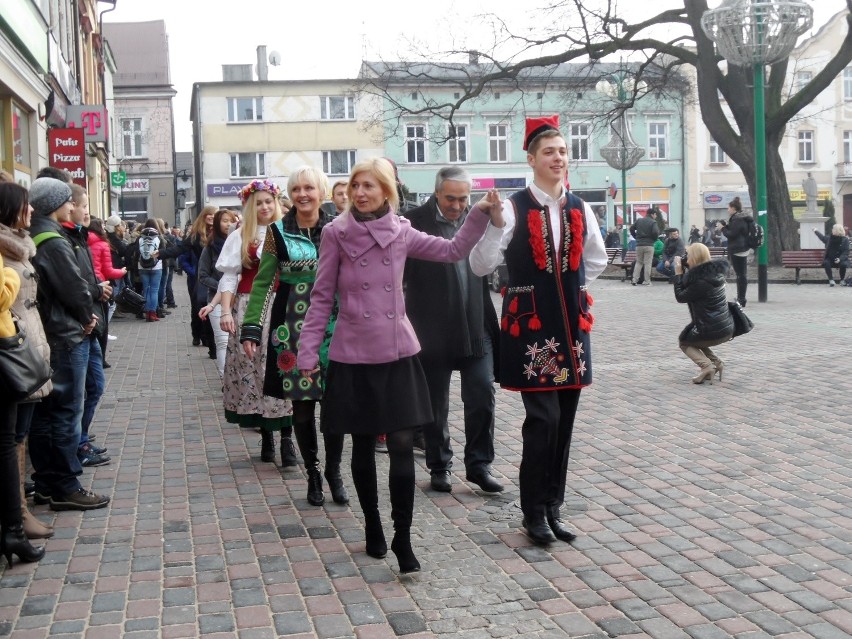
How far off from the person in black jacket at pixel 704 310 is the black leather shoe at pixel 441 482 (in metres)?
4.33

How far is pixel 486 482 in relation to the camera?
630 cm

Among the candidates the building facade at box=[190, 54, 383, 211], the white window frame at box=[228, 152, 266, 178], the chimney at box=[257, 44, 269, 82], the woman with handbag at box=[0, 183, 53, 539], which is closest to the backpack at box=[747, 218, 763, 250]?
the woman with handbag at box=[0, 183, 53, 539]

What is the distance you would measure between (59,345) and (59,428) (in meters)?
0.44

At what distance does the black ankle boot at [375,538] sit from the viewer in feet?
16.7

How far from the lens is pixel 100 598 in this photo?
4617 mm

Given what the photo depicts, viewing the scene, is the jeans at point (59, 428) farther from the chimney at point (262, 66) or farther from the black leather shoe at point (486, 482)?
the chimney at point (262, 66)

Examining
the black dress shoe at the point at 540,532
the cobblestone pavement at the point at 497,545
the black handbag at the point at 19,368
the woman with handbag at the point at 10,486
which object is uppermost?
the black handbag at the point at 19,368

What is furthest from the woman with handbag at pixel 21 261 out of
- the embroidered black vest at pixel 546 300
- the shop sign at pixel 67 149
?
the shop sign at pixel 67 149

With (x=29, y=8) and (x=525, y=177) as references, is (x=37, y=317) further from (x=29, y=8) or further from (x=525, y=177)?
(x=525, y=177)

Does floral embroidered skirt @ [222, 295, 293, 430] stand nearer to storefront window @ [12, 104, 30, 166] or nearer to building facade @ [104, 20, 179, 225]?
storefront window @ [12, 104, 30, 166]

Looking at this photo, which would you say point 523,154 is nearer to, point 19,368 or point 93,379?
point 93,379

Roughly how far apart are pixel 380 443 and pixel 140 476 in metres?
1.56

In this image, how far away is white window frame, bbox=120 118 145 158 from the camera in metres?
59.6

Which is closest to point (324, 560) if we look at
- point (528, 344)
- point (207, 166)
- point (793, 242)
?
point (528, 344)
